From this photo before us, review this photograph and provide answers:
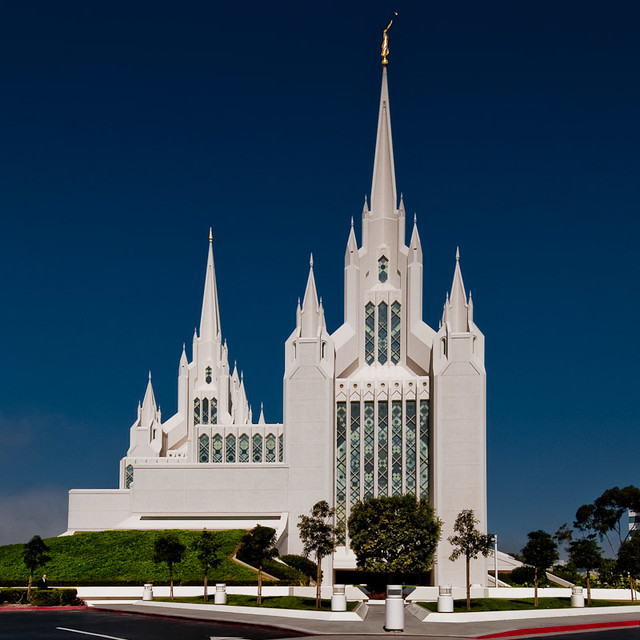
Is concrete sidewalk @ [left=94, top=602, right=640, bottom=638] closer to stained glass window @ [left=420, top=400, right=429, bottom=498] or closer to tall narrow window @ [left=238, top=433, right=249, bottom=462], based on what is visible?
stained glass window @ [left=420, top=400, right=429, bottom=498]

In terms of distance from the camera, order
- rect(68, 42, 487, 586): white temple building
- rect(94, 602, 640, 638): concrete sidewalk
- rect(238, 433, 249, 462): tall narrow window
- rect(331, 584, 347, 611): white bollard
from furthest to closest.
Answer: rect(238, 433, 249, 462): tall narrow window → rect(68, 42, 487, 586): white temple building → rect(331, 584, 347, 611): white bollard → rect(94, 602, 640, 638): concrete sidewalk

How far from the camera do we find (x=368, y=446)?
2253 inches

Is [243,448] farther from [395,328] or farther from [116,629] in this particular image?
[116,629]

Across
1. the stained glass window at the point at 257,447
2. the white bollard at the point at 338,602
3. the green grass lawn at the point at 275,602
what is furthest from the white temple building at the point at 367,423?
the white bollard at the point at 338,602

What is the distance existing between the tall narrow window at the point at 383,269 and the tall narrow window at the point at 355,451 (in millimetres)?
8880

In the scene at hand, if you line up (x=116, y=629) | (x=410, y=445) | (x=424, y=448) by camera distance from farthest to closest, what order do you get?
(x=410, y=445) < (x=424, y=448) < (x=116, y=629)

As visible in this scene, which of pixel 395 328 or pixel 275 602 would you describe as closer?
pixel 275 602

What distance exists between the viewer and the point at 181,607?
3284 cm

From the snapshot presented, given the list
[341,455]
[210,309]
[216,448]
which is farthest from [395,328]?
[210,309]

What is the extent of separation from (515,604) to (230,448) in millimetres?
41444

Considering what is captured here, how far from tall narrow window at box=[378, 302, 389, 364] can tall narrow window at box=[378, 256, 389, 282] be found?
1.88 m

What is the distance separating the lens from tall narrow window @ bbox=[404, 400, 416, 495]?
56.4 m

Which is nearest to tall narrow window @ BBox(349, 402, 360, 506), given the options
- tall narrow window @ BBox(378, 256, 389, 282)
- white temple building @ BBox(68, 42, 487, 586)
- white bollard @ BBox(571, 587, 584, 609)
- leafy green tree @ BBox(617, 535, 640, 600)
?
white temple building @ BBox(68, 42, 487, 586)

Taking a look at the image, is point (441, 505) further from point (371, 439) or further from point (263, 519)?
point (263, 519)
